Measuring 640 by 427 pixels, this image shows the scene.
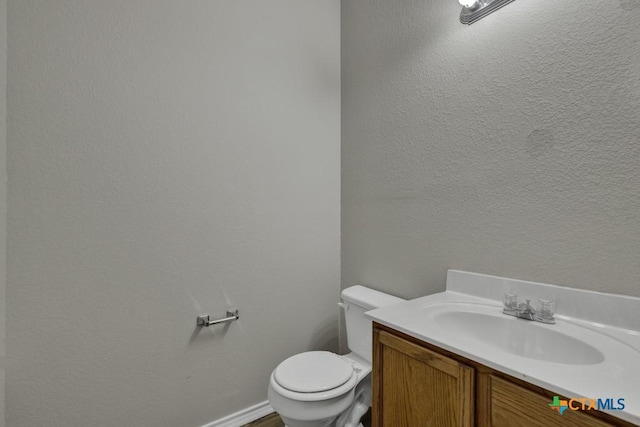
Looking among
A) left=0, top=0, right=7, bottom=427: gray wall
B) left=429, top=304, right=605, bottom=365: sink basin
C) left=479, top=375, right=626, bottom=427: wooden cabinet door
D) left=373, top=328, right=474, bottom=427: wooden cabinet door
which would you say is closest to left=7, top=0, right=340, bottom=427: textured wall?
left=0, top=0, right=7, bottom=427: gray wall

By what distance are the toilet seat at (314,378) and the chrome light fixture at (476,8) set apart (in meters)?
1.59

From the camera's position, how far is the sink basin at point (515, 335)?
31.2 inches

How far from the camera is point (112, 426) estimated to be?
46.7 inches

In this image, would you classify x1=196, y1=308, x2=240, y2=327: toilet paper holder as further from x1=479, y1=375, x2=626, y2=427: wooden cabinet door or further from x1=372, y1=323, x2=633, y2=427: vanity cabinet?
x1=479, y1=375, x2=626, y2=427: wooden cabinet door

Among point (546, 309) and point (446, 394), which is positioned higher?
point (546, 309)

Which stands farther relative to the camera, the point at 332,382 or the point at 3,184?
the point at 332,382

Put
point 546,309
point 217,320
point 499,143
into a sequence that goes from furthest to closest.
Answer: point 217,320 → point 499,143 → point 546,309

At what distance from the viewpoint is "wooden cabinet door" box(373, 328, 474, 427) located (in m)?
0.72

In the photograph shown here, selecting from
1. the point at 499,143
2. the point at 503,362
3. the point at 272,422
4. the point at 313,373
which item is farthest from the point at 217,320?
the point at 499,143

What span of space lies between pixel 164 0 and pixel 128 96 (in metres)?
0.49

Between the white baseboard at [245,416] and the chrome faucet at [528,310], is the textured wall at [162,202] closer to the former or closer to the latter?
the white baseboard at [245,416]

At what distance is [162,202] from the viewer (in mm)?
1294

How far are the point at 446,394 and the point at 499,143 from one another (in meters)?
0.91

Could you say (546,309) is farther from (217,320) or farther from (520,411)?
(217,320)
